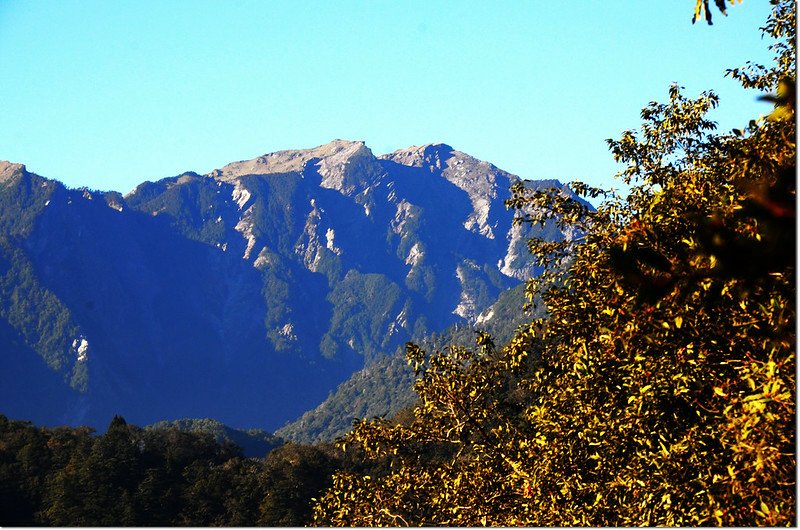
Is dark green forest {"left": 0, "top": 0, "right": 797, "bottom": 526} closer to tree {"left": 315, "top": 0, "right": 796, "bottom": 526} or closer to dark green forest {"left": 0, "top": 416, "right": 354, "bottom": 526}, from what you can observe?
tree {"left": 315, "top": 0, "right": 796, "bottom": 526}

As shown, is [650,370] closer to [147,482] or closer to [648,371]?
[648,371]

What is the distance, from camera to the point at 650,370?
33.9 ft

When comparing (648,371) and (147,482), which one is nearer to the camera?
(648,371)

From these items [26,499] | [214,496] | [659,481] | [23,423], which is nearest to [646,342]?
[659,481]

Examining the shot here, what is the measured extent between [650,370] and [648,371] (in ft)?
0.08

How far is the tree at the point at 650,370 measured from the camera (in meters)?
4.34

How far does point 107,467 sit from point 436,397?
286 feet

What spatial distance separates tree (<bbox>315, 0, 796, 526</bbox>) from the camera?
4.34 m

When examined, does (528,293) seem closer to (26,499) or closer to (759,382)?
(759,382)

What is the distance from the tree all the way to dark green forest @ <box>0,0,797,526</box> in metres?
0.02

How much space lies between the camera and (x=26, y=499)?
3558 inches

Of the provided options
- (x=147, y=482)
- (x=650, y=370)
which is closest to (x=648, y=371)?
(x=650, y=370)

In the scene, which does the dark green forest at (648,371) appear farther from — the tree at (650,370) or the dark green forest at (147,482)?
the dark green forest at (147,482)

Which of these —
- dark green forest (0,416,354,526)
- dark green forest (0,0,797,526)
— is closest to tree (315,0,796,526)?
dark green forest (0,0,797,526)
